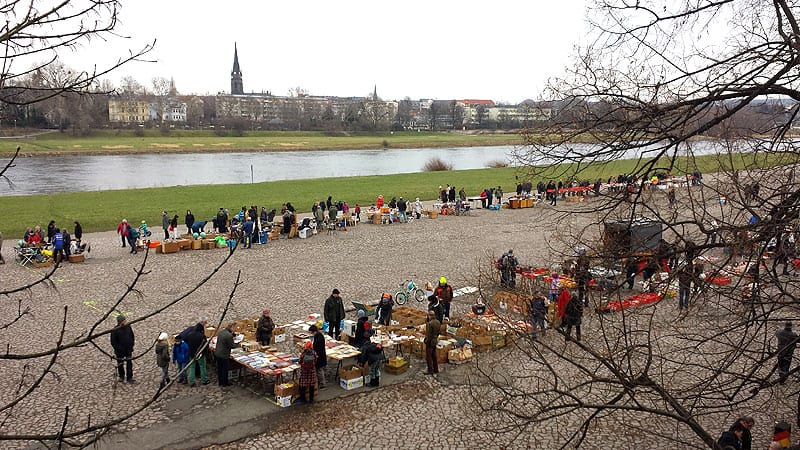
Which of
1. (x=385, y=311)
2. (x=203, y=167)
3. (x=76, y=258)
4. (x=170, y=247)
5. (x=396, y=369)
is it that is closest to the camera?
(x=396, y=369)

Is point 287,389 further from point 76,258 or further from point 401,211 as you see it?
point 401,211

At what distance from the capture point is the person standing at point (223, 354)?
12.4m

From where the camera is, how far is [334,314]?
1510 centimetres

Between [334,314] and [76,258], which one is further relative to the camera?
[76,258]

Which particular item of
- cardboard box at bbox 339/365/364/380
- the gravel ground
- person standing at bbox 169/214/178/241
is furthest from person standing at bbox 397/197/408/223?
cardboard box at bbox 339/365/364/380

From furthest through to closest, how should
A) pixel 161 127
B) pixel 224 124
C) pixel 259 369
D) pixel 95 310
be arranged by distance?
pixel 224 124 < pixel 161 127 < pixel 95 310 < pixel 259 369

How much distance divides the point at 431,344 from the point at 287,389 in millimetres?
2990

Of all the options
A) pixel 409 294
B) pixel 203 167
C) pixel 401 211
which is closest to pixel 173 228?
pixel 401 211

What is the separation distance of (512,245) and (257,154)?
222 feet

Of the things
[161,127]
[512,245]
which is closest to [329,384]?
[512,245]

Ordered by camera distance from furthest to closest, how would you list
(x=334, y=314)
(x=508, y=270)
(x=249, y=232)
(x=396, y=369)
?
(x=249, y=232) → (x=508, y=270) → (x=334, y=314) → (x=396, y=369)

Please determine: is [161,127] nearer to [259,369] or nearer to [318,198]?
[318,198]

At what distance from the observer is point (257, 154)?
89.5 metres

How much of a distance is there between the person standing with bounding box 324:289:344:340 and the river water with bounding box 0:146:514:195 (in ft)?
128
